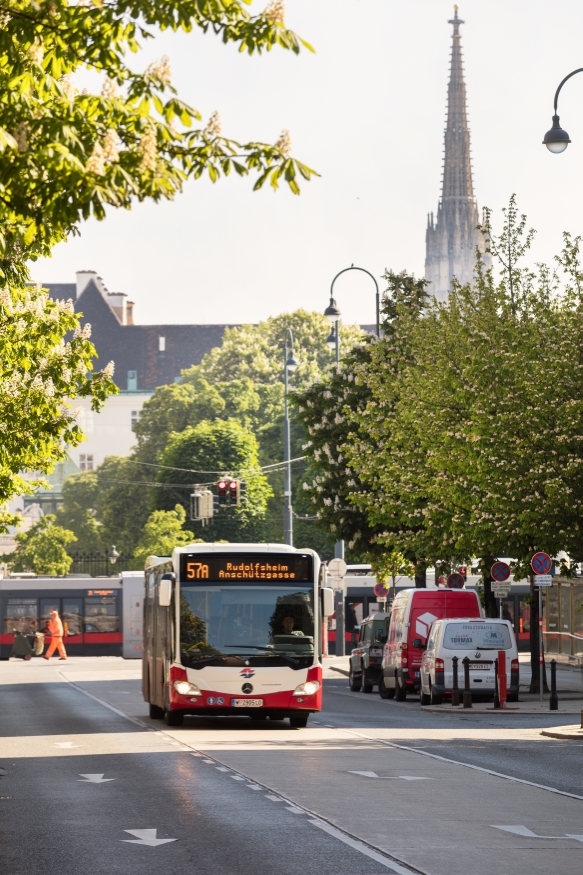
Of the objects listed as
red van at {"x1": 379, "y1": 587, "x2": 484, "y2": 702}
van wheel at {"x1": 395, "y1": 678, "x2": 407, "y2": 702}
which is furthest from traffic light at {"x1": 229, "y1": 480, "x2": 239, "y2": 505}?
van wheel at {"x1": 395, "y1": 678, "x2": 407, "y2": 702}

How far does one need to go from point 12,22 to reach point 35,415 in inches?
647

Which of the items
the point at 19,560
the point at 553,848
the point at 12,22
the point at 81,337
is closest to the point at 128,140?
the point at 12,22

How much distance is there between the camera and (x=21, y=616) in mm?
61156

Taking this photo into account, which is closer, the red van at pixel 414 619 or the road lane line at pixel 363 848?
the road lane line at pixel 363 848

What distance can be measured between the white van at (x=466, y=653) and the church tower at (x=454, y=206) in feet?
480

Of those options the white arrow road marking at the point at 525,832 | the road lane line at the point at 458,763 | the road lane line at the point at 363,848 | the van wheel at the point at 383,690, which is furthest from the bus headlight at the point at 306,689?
the van wheel at the point at 383,690

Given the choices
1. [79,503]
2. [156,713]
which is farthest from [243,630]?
[79,503]

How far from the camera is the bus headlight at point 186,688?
24.9 meters

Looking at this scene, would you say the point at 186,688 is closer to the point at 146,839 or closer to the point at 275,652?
the point at 275,652

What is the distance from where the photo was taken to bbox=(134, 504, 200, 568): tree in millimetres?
79688

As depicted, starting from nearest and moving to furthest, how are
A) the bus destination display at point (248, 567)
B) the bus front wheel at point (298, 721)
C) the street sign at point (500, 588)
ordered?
the bus destination display at point (248, 567) → the bus front wheel at point (298, 721) → the street sign at point (500, 588)

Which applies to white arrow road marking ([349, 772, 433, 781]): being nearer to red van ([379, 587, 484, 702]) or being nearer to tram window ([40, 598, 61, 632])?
red van ([379, 587, 484, 702])

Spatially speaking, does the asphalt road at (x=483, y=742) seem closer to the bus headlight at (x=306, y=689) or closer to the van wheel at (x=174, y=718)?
the bus headlight at (x=306, y=689)

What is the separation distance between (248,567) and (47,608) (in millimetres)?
36916
